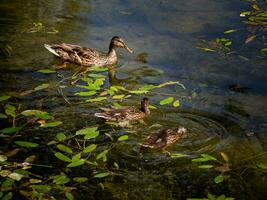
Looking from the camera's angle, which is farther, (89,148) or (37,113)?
(37,113)

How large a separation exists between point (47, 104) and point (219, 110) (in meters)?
2.25

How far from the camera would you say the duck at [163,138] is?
5.95m

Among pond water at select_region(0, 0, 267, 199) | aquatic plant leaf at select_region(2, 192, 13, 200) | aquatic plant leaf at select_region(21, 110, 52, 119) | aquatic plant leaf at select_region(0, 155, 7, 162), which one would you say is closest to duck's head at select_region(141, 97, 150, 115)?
pond water at select_region(0, 0, 267, 199)

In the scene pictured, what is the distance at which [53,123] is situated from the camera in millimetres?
6133

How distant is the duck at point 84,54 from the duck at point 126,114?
2.04 m

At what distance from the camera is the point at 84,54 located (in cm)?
865

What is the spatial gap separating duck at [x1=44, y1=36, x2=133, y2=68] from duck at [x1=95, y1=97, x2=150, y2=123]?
2.04 m

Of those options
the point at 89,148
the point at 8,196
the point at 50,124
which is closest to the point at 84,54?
the point at 50,124

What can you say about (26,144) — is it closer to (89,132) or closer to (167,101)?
(89,132)

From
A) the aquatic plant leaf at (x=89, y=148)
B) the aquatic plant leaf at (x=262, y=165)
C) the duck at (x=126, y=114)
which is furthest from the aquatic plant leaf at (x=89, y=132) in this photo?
the aquatic plant leaf at (x=262, y=165)

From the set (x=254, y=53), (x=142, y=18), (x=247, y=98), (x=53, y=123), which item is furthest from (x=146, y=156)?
(x=142, y=18)

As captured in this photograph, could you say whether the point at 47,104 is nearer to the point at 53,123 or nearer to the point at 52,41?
the point at 53,123

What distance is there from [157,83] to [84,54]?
1.49 m

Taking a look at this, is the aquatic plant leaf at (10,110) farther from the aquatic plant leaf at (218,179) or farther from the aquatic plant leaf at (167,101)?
the aquatic plant leaf at (218,179)
